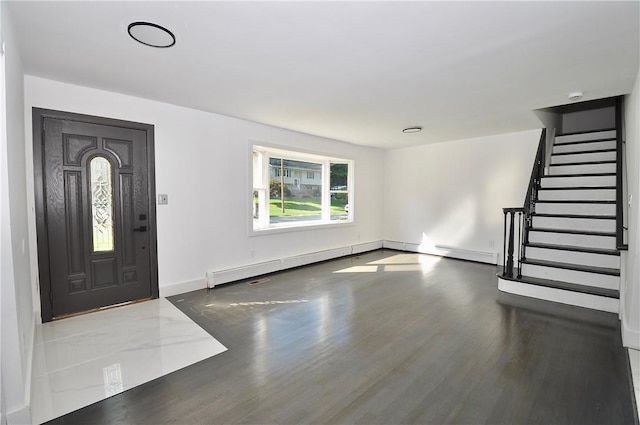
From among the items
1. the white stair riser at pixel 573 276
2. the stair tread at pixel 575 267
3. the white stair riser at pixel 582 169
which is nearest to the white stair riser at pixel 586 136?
the white stair riser at pixel 582 169

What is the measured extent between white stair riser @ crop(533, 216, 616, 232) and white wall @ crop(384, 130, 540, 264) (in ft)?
3.13

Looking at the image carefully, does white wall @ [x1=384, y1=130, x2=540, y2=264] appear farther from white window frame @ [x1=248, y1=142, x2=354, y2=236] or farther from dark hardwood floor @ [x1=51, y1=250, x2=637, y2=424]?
dark hardwood floor @ [x1=51, y1=250, x2=637, y2=424]

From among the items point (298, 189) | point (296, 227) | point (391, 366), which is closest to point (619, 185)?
point (391, 366)

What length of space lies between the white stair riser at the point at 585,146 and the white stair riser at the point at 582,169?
547 millimetres

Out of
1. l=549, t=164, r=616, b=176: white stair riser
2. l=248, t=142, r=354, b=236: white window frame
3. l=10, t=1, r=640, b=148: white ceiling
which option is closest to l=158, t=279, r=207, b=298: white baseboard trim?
l=248, t=142, r=354, b=236: white window frame

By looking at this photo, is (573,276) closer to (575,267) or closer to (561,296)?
(575,267)

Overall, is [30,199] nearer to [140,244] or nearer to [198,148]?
[140,244]

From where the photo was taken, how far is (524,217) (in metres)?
4.45

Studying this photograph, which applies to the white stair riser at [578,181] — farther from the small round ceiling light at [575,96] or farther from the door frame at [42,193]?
the door frame at [42,193]

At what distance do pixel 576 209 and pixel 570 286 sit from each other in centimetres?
149

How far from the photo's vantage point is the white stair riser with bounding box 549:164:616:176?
4.85m

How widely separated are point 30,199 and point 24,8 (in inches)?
72.7

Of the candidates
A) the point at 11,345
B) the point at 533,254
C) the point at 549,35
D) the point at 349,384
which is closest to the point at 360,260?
the point at 533,254

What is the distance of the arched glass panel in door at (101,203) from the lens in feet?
11.2
